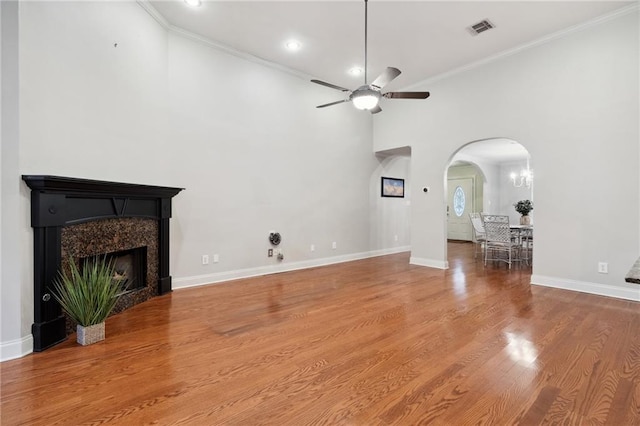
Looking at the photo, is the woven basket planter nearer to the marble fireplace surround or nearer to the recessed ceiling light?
the marble fireplace surround

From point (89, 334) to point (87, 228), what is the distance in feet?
3.23

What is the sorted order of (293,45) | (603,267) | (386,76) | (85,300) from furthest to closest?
(293,45), (603,267), (386,76), (85,300)

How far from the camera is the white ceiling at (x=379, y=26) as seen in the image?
11.9 feet

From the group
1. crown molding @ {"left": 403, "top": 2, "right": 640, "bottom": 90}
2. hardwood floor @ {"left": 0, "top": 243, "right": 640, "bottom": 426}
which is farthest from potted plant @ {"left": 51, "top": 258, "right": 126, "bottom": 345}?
crown molding @ {"left": 403, "top": 2, "right": 640, "bottom": 90}

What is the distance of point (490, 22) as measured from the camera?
12.9ft

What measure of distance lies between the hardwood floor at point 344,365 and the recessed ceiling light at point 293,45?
11.9 ft

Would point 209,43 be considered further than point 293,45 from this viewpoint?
No

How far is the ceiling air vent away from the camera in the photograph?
3954 millimetres

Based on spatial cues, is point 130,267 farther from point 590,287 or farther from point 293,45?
point 590,287

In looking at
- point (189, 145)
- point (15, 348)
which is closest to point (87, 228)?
point (15, 348)

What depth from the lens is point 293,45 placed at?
451 centimetres

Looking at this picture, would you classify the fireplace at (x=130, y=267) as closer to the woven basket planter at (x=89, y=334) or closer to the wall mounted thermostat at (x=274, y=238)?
the woven basket planter at (x=89, y=334)

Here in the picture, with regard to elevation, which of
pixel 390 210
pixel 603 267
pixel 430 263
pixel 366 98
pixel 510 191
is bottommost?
pixel 430 263

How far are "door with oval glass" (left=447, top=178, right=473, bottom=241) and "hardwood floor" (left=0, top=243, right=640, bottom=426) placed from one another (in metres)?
6.76
